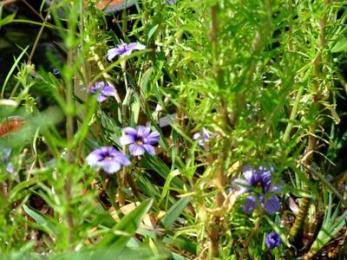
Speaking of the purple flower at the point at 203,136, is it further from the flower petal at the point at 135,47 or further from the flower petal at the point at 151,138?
the flower petal at the point at 135,47

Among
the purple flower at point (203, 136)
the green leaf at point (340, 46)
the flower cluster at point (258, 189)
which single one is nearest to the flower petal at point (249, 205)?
the flower cluster at point (258, 189)

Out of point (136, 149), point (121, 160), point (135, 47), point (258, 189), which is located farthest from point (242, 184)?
point (135, 47)

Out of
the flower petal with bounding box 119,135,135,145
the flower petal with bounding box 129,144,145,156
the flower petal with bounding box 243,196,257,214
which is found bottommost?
the flower petal with bounding box 243,196,257,214

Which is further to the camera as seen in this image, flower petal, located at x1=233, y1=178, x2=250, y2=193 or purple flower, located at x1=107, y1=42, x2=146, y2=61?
purple flower, located at x1=107, y1=42, x2=146, y2=61

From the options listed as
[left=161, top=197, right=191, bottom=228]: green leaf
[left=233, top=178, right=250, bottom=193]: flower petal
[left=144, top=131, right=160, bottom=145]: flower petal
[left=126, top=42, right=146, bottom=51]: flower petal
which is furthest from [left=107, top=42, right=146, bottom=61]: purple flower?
[left=233, top=178, right=250, bottom=193]: flower petal

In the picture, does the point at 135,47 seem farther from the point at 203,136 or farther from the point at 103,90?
the point at 203,136

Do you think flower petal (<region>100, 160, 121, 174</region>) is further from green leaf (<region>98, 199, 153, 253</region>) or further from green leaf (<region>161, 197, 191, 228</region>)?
green leaf (<region>161, 197, 191, 228</region>)

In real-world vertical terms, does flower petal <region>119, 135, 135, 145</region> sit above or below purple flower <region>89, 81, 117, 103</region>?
above

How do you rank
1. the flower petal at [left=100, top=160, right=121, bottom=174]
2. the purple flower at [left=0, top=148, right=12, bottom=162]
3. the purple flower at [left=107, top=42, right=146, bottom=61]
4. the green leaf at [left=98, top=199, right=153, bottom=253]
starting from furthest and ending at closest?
the purple flower at [left=107, top=42, right=146, bottom=61] < the purple flower at [left=0, top=148, right=12, bottom=162] < the flower petal at [left=100, top=160, right=121, bottom=174] < the green leaf at [left=98, top=199, right=153, bottom=253]
